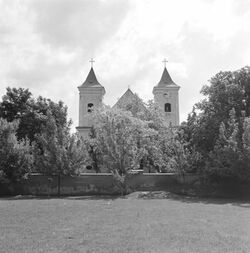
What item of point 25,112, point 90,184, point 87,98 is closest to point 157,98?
point 87,98

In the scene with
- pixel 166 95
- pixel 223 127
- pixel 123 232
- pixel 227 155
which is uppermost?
pixel 166 95

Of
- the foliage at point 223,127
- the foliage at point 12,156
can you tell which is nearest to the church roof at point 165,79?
the foliage at point 223,127

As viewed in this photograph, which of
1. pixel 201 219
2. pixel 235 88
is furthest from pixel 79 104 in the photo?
pixel 201 219

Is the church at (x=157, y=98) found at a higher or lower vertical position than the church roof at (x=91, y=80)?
lower

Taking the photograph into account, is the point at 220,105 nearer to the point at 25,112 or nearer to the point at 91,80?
the point at 25,112

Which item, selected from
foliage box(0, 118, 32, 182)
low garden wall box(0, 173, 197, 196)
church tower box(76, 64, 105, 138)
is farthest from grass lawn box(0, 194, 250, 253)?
church tower box(76, 64, 105, 138)

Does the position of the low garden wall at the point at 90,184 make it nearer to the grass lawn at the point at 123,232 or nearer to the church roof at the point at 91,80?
the grass lawn at the point at 123,232

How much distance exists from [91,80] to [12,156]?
118 feet

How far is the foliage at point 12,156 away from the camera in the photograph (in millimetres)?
26159

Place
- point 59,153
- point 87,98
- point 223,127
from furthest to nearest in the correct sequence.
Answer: point 87,98 → point 59,153 → point 223,127

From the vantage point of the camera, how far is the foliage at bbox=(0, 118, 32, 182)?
2616 centimetres

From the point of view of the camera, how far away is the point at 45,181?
27688mm

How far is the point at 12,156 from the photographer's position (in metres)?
26.4

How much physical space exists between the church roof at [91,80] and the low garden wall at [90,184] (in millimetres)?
33853
